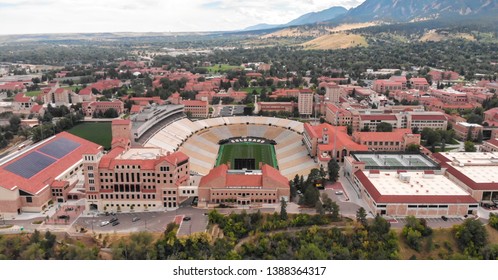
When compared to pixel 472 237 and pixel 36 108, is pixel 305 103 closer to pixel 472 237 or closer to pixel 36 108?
pixel 472 237

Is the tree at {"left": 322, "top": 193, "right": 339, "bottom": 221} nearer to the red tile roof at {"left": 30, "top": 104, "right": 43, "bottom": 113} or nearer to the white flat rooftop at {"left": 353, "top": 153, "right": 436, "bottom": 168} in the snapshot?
the white flat rooftop at {"left": 353, "top": 153, "right": 436, "bottom": 168}

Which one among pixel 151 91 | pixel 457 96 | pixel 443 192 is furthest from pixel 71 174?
pixel 457 96

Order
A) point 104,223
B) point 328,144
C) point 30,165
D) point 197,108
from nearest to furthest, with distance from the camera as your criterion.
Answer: point 104,223, point 30,165, point 328,144, point 197,108

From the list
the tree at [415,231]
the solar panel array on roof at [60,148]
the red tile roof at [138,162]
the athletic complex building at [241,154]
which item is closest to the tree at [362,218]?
the tree at [415,231]

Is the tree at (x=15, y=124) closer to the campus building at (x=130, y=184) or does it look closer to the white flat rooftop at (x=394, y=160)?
the campus building at (x=130, y=184)

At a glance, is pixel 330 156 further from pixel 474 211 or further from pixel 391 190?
pixel 474 211

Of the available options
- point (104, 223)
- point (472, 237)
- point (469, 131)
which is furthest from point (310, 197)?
point (469, 131)

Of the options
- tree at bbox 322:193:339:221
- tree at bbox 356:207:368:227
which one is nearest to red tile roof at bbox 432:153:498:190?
tree at bbox 356:207:368:227
